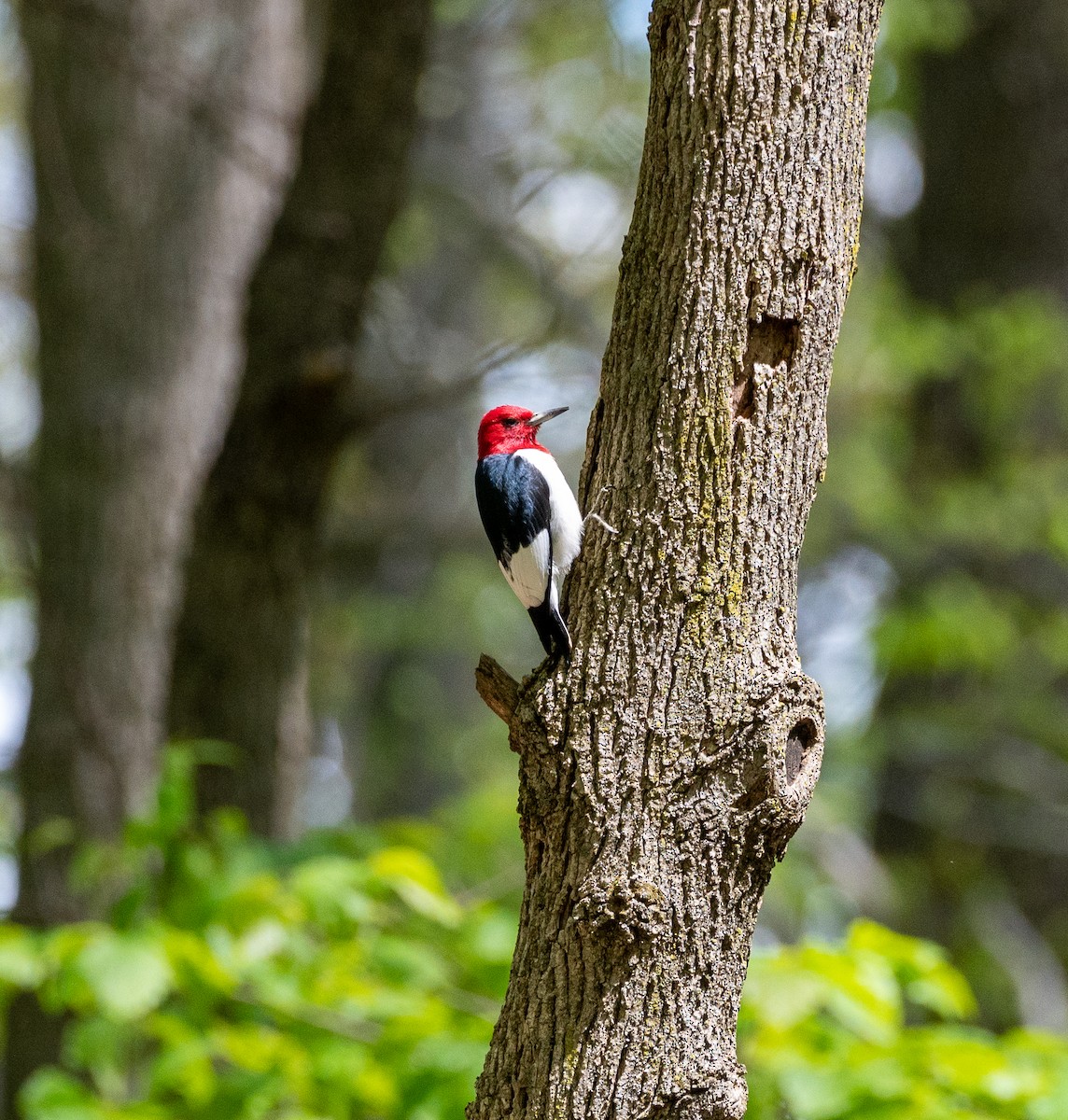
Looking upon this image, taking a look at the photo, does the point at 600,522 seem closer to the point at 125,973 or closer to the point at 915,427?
the point at 125,973

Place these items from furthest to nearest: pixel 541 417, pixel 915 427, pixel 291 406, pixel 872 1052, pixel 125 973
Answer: pixel 915 427 → pixel 291 406 → pixel 541 417 → pixel 872 1052 → pixel 125 973

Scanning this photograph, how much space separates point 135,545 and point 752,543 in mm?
3763

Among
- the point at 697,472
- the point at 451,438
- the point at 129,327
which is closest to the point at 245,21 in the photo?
the point at 129,327

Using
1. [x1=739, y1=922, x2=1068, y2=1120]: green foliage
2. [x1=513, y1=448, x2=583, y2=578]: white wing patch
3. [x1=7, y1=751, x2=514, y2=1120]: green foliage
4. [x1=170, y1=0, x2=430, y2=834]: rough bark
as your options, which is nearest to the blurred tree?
[x1=170, y1=0, x2=430, y2=834]: rough bark

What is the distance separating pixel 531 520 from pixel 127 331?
315 centimetres

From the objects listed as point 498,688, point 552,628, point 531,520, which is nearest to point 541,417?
point 531,520

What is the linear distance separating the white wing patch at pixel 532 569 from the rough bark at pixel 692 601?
53cm

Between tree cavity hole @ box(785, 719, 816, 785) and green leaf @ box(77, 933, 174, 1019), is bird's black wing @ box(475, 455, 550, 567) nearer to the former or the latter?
tree cavity hole @ box(785, 719, 816, 785)

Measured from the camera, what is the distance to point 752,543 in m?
1.79

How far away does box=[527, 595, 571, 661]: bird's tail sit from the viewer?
1.85m

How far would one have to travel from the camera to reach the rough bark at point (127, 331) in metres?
4.86

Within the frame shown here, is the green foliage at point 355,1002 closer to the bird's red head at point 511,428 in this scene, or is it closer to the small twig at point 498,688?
the small twig at point 498,688

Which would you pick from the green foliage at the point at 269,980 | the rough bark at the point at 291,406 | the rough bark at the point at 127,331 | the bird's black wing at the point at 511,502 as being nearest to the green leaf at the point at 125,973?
the green foliage at the point at 269,980

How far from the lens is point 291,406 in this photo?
159 inches
